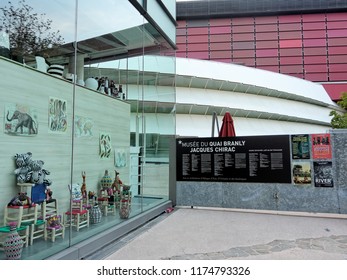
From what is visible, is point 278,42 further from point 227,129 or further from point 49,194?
point 49,194

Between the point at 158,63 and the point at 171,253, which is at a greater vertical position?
the point at 158,63

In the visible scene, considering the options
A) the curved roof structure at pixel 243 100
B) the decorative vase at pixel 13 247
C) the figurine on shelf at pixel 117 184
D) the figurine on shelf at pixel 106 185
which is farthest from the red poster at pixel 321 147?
the curved roof structure at pixel 243 100

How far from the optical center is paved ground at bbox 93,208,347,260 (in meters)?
3.77

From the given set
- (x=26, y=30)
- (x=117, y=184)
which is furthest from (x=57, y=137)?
(x=117, y=184)

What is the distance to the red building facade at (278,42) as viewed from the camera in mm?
34812

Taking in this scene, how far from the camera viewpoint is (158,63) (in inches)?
315

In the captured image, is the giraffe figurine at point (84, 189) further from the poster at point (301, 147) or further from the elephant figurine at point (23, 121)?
the poster at point (301, 147)

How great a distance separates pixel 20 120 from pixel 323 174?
625 cm

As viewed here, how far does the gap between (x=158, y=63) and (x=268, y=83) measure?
67.7 feet

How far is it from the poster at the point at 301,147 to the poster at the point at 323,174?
30 cm

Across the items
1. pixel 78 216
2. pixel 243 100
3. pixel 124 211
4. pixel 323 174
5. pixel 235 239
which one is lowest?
pixel 235 239

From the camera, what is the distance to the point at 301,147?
6562mm
